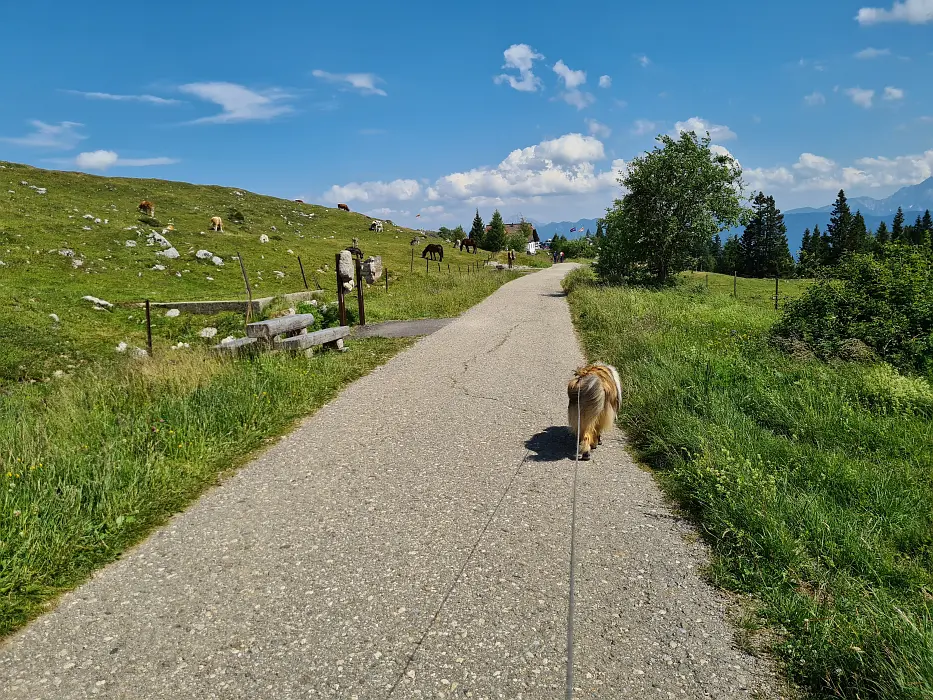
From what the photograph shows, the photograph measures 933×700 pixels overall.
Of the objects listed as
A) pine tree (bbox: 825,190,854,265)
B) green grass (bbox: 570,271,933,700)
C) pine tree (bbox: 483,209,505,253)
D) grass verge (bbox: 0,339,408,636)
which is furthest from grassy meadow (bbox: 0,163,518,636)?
pine tree (bbox: 825,190,854,265)

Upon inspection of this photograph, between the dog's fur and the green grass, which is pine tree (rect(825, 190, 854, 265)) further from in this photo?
the dog's fur

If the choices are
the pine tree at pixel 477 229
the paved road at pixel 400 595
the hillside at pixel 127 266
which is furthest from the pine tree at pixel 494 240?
the paved road at pixel 400 595

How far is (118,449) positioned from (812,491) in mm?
6130

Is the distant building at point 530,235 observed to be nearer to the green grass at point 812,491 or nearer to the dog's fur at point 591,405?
the green grass at point 812,491

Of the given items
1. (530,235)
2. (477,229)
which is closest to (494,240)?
(477,229)

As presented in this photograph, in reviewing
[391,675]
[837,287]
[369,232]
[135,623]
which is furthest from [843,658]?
[369,232]

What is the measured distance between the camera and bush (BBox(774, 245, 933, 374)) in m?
8.13

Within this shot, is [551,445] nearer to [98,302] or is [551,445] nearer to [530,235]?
[98,302]

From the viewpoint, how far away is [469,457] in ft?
18.7

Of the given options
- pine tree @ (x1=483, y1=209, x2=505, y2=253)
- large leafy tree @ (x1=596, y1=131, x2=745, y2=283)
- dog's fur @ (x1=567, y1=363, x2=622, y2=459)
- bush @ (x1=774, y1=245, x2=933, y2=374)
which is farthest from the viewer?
pine tree @ (x1=483, y1=209, x2=505, y2=253)

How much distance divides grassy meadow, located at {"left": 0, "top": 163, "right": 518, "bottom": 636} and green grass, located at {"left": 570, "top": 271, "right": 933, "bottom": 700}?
4.46m

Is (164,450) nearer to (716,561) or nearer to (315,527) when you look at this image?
(315,527)

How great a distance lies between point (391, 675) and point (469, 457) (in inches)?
119

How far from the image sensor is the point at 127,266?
22062mm
